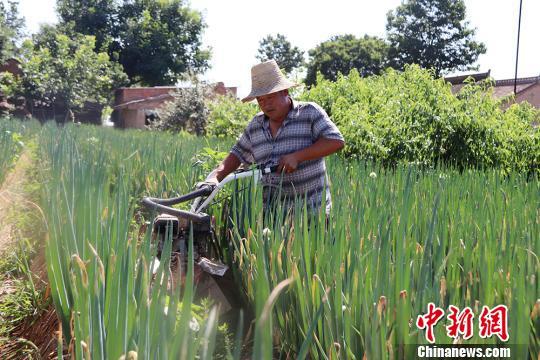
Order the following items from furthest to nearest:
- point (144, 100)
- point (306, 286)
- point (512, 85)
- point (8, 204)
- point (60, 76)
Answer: point (144, 100) → point (512, 85) → point (60, 76) → point (8, 204) → point (306, 286)

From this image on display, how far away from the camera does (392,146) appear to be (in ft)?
18.5

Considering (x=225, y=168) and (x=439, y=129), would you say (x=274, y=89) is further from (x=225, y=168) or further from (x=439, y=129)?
(x=439, y=129)

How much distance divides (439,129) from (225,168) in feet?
12.3

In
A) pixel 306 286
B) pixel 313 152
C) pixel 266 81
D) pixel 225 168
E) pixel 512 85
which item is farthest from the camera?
pixel 512 85

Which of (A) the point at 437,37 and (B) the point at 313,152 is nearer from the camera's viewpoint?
(B) the point at 313,152

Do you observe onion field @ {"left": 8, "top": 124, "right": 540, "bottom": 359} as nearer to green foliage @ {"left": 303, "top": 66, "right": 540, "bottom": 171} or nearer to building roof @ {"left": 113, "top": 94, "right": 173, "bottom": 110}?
green foliage @ {"left": 303, "top": 66, "right": 540, "bottom": 171}

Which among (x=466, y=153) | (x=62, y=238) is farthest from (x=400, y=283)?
(x=466, y=153)

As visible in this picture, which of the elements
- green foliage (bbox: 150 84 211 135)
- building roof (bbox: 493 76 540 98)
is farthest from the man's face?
building roof (bbox: 493 76 540 98)

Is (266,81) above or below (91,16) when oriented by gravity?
below

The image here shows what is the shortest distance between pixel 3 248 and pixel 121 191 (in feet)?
4.68

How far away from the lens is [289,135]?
2598mm

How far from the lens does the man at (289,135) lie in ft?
8.22

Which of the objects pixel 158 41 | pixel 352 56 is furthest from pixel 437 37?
pixel 158 41

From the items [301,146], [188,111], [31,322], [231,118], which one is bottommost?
[31,322]
